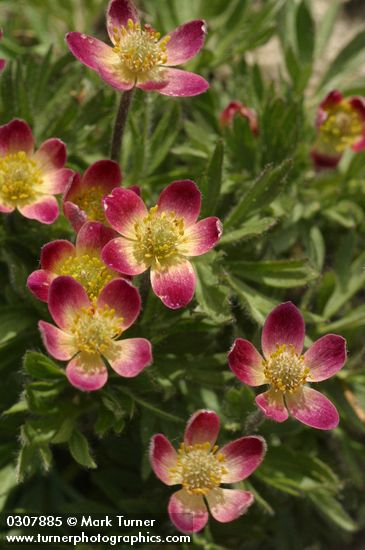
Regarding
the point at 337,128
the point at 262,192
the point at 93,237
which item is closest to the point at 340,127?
the point at 337,128

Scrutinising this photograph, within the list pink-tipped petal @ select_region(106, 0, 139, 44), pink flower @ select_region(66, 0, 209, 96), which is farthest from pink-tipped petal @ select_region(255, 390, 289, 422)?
pink-tipped petal @ select_region(106, 0, 139, 44)

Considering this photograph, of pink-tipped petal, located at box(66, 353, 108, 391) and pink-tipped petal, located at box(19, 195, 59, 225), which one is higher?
pink-tipped petal, located at box(19, 195, 59, 225)

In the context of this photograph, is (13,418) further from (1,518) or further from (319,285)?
(319,285)

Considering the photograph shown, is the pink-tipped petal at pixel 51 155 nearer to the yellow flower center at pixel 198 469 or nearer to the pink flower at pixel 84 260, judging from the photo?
the pink flower at pixel 84 260

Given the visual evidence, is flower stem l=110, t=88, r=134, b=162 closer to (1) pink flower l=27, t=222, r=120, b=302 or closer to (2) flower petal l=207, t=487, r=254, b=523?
(1) pink flower l=27, t=222, r=120, b=302

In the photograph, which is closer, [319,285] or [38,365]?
[38,365]

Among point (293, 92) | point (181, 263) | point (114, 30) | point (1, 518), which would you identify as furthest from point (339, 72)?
point (1, 518)

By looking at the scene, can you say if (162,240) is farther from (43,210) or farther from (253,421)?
(253,421)
